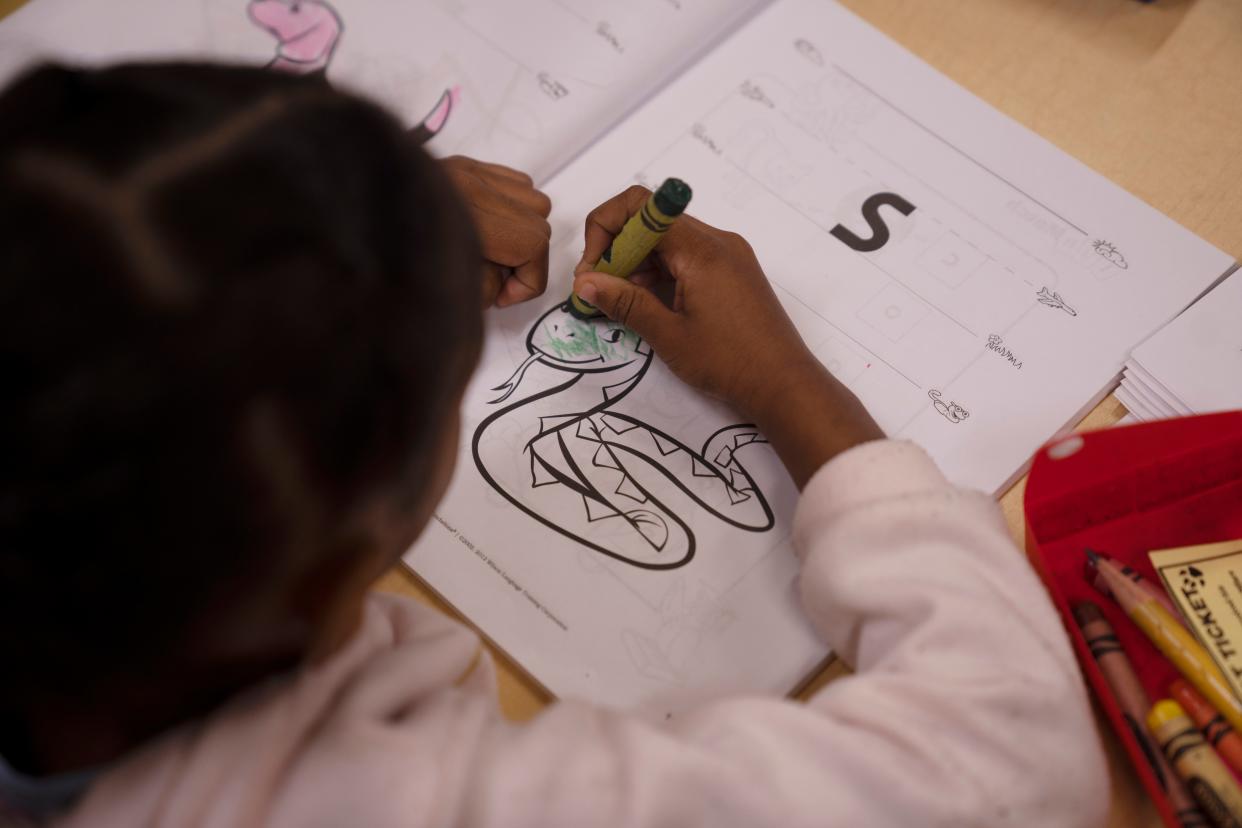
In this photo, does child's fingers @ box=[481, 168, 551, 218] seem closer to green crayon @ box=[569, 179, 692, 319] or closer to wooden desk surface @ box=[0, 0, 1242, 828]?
green crayon @ box=[569, 179, 692, 319]

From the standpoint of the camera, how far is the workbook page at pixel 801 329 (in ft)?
1.85

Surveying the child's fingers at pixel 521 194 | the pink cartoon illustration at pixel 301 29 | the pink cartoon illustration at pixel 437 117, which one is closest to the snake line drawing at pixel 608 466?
the child's fingers at pixel 521 194

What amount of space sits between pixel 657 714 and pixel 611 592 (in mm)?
75

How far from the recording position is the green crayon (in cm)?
56

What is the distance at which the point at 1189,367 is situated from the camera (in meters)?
0.63

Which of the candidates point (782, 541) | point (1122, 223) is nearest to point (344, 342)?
point (782, 541)

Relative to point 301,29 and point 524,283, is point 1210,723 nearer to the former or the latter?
point 524,283

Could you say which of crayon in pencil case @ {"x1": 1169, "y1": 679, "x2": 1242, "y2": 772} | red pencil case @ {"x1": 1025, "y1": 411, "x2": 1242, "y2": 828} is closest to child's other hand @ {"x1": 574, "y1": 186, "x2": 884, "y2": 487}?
red pencil case @ {"x1": 1025, "y1": 411, "x2": 1242, "y2": 828}

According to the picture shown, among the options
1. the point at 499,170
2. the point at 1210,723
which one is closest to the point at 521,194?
the point at 499,170

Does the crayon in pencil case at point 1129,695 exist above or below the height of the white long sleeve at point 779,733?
above

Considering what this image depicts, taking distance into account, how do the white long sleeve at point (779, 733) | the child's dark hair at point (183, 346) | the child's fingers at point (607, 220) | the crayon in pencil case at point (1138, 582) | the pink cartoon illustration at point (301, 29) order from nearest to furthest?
1. the child's dark hair at point (183, 346)
2. the white long sleeve at point (779, 733)
3. the crayon in pencil case at point (1138, 582)
4. the child's fingers at point (607, 220)
5. the pink cartoon illustration at point (301, 29)

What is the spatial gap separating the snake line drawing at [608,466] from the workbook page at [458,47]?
18 centimetres

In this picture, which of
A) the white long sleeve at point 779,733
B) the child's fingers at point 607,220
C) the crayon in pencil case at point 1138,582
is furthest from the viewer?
the child's fingers at point 607,220

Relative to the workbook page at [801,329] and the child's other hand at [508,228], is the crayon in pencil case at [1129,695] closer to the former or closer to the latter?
the workbook page at [801,329]
